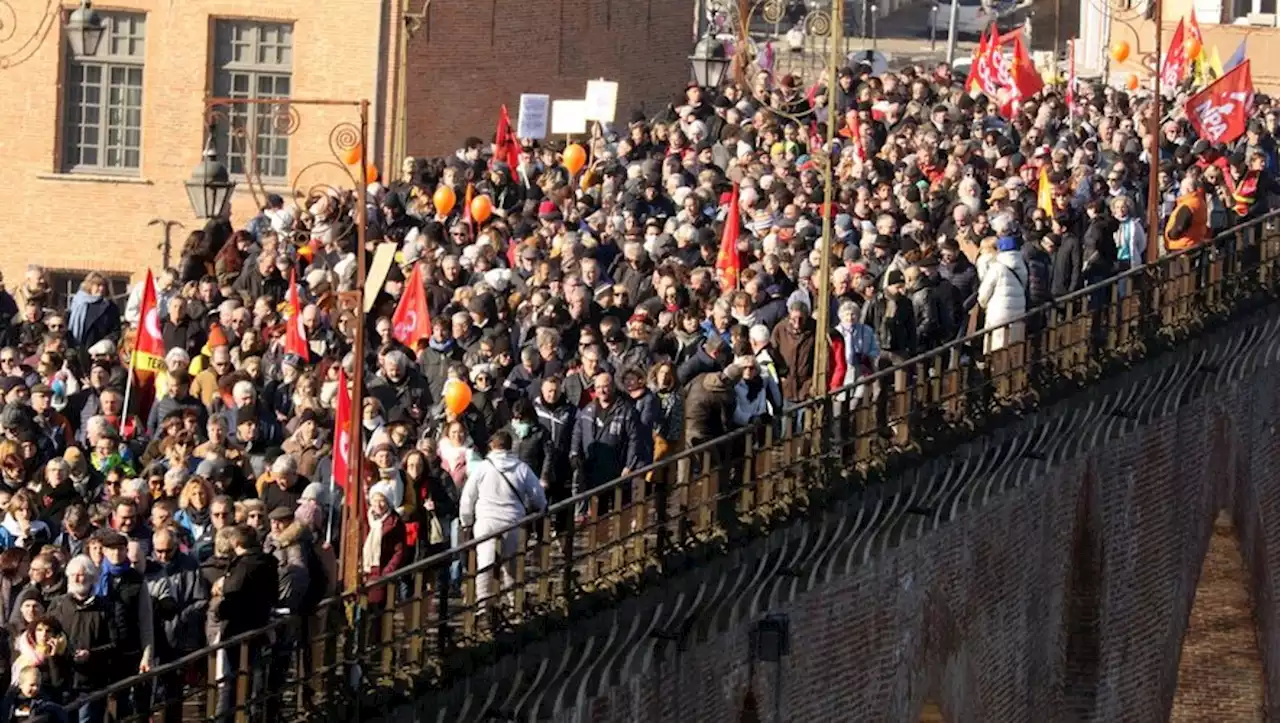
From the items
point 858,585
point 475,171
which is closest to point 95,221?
point 475,171

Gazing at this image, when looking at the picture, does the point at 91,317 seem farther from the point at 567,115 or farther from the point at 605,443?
the point at 567,115

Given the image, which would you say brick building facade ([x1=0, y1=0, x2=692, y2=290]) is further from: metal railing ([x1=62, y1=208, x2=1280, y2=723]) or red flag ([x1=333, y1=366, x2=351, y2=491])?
red flag ([x1=333, y1=366, x2=351, y2=491])

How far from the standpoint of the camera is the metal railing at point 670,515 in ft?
71.5

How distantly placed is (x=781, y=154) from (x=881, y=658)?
10.2 m

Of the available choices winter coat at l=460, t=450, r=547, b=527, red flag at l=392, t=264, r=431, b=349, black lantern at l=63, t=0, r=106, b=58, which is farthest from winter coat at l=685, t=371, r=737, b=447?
black lantern at l=63, t=0, r=106, b=58

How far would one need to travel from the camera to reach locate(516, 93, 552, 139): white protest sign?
42906 millimetres

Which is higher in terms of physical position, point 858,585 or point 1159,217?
point 1159,217

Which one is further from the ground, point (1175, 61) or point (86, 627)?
point (1175, 61)

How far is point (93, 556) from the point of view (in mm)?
22188

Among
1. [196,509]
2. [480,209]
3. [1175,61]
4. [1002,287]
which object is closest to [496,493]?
[196,509]

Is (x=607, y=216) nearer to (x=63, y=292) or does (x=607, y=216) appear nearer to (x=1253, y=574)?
(x=1253, y=574)

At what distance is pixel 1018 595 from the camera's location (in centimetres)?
3434

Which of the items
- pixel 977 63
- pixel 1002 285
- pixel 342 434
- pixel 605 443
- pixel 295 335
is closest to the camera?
pixel 342 434

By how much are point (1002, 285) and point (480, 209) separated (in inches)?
239
